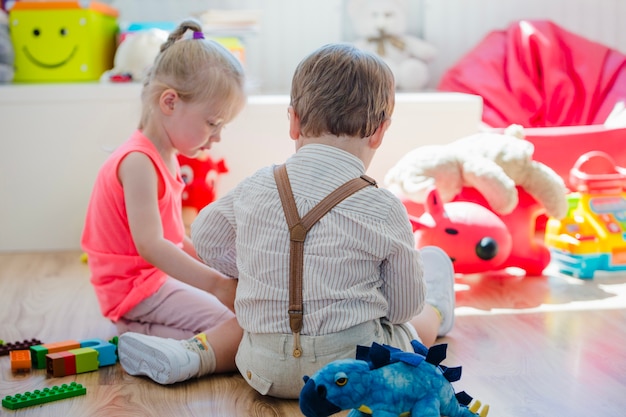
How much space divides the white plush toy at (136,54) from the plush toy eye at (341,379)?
1806 mm

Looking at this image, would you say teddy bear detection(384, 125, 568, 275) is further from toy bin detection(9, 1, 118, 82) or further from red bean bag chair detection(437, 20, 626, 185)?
toy bin detection(9, 1, 118, 82)

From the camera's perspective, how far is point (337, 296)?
119 centimetres

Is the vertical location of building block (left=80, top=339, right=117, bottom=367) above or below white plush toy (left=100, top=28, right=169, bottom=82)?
below

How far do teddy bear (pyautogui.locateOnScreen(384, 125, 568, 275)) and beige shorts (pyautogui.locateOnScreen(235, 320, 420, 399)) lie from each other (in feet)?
2.72

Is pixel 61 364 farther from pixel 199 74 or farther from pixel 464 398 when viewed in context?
pixel 464 398

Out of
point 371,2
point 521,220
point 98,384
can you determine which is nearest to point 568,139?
point 521,220

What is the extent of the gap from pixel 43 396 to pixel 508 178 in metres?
1.21

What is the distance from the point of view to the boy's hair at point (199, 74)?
1.55 metres

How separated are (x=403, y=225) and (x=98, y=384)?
0.57 meters

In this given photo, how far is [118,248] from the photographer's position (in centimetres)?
160

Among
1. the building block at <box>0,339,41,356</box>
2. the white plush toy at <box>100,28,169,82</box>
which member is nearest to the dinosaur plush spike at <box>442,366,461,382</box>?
the building block at <box>0,339,41,356</box>

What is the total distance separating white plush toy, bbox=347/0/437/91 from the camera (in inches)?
121

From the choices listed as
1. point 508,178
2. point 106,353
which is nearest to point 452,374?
point 106,353

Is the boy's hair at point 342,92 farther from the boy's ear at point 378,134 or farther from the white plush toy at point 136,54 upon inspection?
the white plush toy at point 136,54
